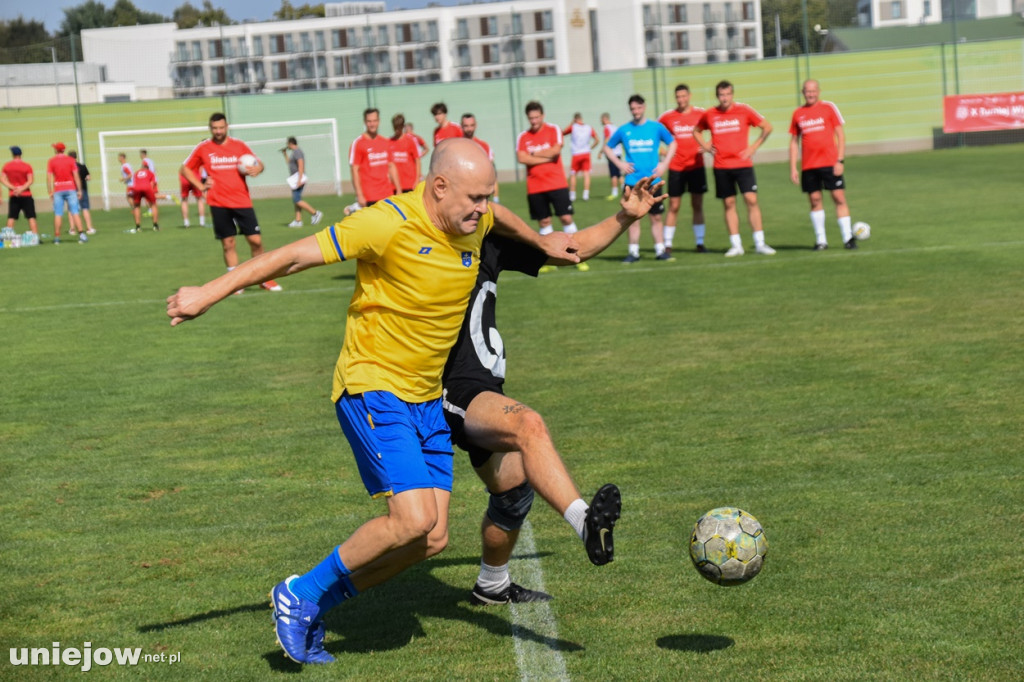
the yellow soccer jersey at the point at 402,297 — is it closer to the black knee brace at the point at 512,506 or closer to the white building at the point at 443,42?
the black knee brace at the point at 512,506

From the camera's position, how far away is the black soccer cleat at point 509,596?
17.3 ft

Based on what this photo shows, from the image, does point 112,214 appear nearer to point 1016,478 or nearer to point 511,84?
point 511,84

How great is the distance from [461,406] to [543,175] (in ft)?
41.4

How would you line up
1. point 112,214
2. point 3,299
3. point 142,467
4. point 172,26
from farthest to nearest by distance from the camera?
point 172,26
point 112,214
point 3,299
point 142,467

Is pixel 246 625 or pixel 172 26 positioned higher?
pixel 172 26

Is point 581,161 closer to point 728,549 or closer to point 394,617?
point 394,617

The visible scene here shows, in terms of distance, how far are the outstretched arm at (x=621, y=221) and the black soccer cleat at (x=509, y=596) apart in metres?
1.50

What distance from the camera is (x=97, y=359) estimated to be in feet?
39.0

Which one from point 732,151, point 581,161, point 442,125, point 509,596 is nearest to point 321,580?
point 509,596

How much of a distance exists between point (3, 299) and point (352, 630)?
14117 millimetres

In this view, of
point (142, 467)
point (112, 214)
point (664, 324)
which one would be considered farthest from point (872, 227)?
point (112, 214)

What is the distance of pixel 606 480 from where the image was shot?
276 inches

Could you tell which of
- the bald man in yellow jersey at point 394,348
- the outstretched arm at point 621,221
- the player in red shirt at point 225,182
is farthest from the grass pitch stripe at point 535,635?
the player in red shirt at point 225,182

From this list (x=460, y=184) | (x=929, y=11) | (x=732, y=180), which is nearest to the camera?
(x=460, y=184)
